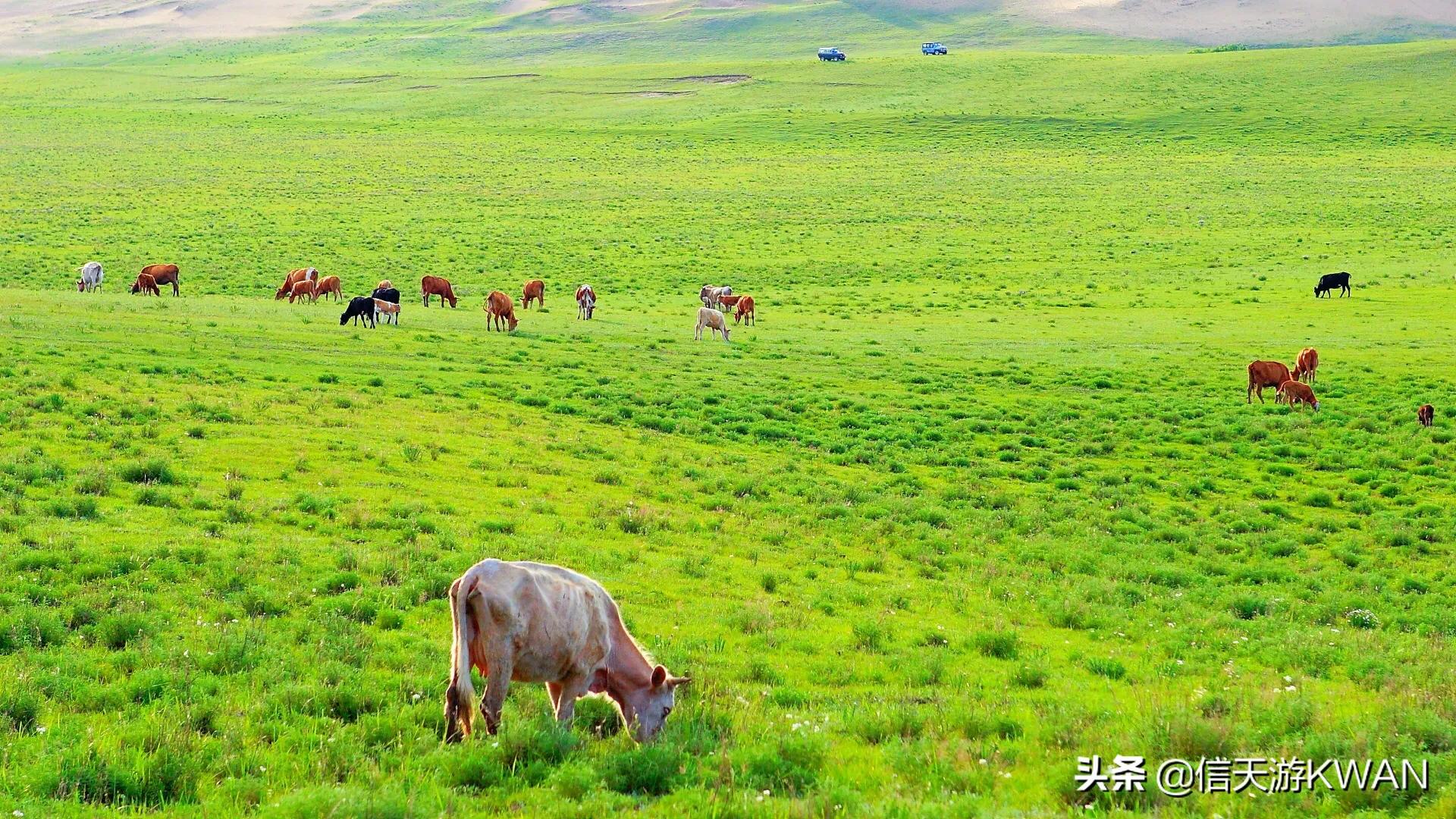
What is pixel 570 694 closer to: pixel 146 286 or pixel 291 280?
pixel 291 280

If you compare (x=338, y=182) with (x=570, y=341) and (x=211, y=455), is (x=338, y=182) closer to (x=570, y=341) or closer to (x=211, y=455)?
(x=570, y=341)

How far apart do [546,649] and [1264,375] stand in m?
25.9

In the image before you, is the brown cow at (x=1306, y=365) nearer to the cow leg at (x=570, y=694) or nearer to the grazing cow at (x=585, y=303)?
the grazing cow at (x=585, y=303)

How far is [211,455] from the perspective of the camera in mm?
17953

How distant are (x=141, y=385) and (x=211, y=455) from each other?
21.0 feet

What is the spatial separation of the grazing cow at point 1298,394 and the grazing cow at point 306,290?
34.3 m

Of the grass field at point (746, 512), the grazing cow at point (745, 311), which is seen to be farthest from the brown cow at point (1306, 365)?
the grazing cow at point (745, 311)

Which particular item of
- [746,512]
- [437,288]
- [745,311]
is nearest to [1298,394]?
[746,512]

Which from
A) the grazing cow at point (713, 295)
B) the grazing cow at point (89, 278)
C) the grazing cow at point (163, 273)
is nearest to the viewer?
the grazing cow at point (89, 278)

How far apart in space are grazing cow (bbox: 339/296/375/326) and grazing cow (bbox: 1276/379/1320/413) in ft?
89.6

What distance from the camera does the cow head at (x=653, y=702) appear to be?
8648 mm

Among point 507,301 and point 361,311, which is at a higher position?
point 507,301

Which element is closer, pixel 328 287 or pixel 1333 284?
pixel 328 287

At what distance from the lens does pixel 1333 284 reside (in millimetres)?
49531
